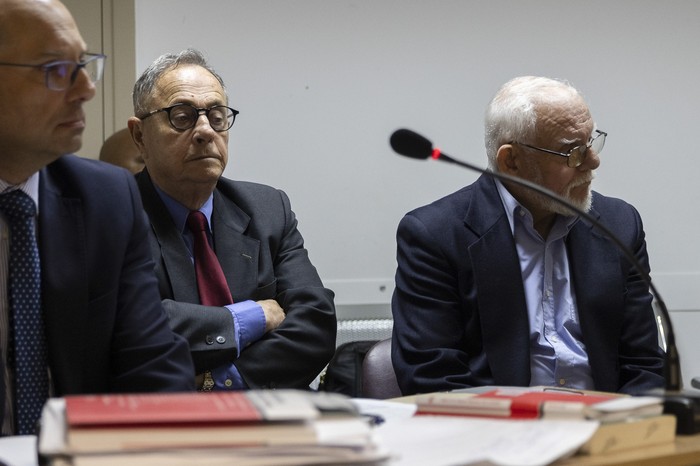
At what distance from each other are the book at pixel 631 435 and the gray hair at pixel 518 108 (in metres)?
1.44

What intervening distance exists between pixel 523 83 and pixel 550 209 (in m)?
0.40

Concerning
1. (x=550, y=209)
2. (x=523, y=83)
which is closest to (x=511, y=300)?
(x=550, y=209)

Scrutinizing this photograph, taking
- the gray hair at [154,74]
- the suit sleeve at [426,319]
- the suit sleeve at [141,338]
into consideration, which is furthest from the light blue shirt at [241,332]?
the gray hair at [154,74]

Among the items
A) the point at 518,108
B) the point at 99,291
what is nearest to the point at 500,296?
the point at 518,108

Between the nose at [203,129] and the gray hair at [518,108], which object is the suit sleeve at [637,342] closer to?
the gray hair at [518,108]

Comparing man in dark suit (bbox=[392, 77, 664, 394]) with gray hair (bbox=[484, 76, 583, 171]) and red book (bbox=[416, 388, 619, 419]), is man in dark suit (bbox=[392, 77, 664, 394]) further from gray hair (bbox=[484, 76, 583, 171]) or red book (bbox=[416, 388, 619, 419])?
red book (bbox=[416, 388, 619, 419])

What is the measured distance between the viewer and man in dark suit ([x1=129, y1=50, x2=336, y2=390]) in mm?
2580

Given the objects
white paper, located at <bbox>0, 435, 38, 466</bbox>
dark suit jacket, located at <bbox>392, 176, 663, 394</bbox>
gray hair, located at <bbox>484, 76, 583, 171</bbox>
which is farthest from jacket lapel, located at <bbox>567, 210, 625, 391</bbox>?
white paper, located at <bbox>0, 435, 38, 466</bbox>

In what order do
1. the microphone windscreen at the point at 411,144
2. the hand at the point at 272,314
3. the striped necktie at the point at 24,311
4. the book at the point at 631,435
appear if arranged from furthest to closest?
the hand at the point at 272,314
the striped necktie at the point at 24,311
the microphone windscreen at the point at 411,144
the book at the point at 631,435

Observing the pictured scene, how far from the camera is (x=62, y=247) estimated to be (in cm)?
190

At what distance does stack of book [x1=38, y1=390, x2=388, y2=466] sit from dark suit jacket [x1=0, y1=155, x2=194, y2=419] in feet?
2.52

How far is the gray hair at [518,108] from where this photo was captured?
2795mm

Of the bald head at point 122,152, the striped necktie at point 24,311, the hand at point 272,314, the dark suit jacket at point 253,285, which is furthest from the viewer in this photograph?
the bald head at point 122,152

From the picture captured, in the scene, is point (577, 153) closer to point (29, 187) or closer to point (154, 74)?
point (154, 74)
